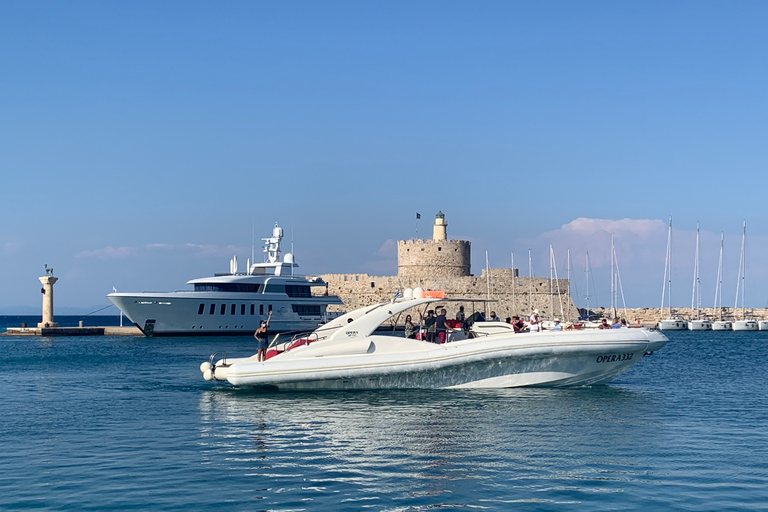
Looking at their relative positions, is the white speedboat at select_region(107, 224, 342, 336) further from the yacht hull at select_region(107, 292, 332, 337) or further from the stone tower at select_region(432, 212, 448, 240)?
the stone tower at select_region(432, 212, 448, 240)

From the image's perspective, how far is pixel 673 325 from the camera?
204 ft

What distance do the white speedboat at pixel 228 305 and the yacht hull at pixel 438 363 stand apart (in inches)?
1214

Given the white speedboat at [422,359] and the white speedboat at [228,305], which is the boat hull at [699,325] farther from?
the white speedboat at [422,359]

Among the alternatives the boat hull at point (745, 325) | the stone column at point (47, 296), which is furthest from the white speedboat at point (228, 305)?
the boat hull at point (745, 325)

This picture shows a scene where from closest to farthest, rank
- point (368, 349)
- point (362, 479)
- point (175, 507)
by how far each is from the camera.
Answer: point (175, 507), point (362, 479), point (368, 349)

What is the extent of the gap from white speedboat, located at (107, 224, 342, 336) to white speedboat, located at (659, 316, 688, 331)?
83.6ft

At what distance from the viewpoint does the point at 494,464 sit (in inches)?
414

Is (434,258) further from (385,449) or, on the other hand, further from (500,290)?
(385,449)

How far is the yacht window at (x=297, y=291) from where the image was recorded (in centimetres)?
5072

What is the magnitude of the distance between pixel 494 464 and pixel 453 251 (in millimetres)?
51531

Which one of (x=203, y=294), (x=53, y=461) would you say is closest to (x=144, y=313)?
(x=203, y=294)

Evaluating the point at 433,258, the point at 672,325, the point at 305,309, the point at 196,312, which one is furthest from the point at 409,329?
the point at 672,325

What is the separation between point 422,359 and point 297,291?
35435 millimetres

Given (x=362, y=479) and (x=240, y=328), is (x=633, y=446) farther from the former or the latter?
(x=240, y=328)
